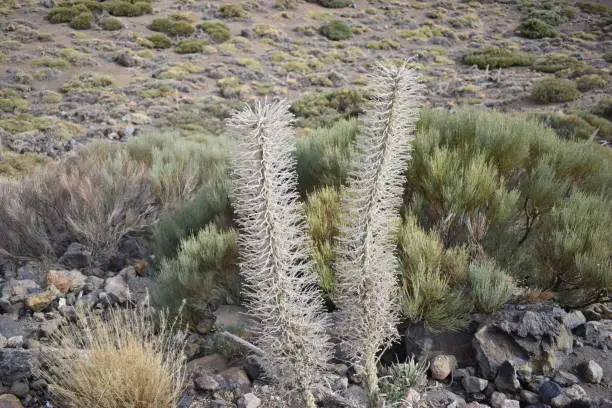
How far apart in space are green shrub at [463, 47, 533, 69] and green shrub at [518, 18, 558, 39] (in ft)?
19.4

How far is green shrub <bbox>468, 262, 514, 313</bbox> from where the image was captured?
2793 mm

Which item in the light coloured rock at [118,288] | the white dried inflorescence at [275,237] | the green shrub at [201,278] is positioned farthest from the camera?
the light coloured rock at [118,288]

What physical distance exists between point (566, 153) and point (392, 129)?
365 centimetres

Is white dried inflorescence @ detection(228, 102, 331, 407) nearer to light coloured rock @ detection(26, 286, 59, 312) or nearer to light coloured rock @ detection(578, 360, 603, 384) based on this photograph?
light coloured rock @ detection(578, 360, 603, 384)

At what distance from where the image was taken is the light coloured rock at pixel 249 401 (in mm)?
2473

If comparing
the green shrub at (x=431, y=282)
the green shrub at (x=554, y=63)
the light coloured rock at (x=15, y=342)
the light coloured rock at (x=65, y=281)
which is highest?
the green shrub at (x=554, y=63)

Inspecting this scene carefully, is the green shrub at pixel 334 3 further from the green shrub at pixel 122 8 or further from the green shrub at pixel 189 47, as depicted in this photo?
the green shrub at pixel 189 47

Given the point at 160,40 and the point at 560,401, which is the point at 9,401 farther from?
the point at 160,40

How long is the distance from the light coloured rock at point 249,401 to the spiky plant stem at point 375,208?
86 cm

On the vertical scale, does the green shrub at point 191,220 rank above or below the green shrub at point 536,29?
below

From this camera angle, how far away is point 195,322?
3463mm

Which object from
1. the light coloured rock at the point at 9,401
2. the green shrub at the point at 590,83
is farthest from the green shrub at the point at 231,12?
the light coloured rock at the point at 9,401

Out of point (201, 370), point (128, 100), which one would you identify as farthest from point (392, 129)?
point (128, 100)

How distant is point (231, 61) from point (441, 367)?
21.6 m
